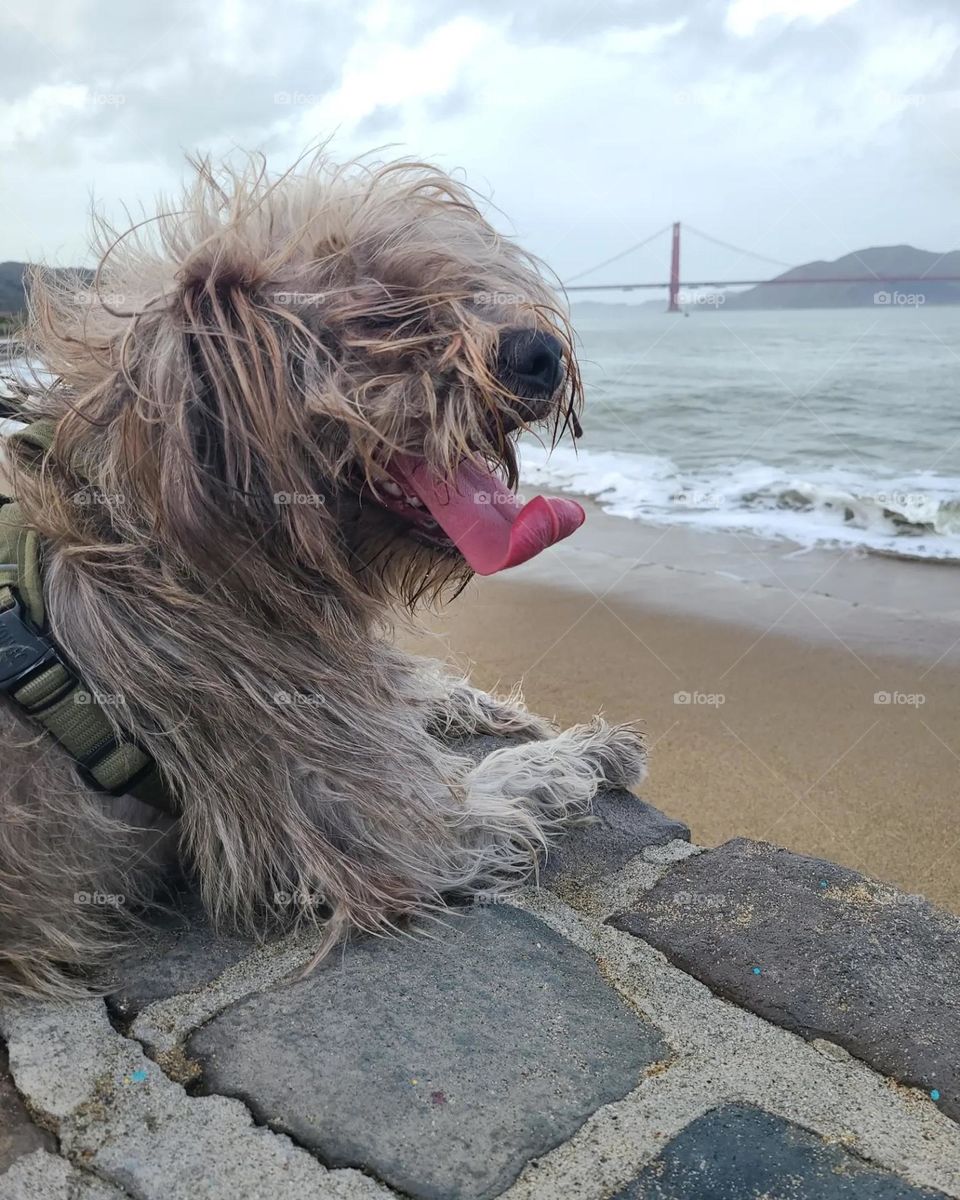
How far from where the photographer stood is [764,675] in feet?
16.9

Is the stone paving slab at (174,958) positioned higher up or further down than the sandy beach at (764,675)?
higher up

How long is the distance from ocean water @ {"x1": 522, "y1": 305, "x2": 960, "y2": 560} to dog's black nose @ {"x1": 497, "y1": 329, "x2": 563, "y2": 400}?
789 mm

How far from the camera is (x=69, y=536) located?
7.79ft

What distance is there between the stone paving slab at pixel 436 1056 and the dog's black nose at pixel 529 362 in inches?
48.6

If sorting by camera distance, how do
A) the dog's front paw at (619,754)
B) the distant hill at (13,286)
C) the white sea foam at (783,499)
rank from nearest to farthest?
1. the distant hill at (13,286)
2. the dog's front paw at (619,754)
3. the white sea foam at (783,499)

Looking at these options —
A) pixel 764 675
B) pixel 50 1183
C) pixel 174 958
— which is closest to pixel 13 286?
pixel 174 958

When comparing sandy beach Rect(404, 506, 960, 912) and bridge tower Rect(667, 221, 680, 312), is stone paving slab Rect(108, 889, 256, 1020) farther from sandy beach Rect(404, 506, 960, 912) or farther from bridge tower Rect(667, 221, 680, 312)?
bridge tower Rect(667, 221, 680, 312)

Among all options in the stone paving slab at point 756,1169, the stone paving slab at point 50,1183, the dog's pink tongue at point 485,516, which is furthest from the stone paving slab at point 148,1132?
the dog's pink tongue at point 485,516

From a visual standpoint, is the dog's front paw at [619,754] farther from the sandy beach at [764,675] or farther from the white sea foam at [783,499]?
the white sea foam at [783,499]

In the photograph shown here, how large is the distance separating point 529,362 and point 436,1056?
55.6 inches

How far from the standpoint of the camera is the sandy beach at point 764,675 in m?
3.91

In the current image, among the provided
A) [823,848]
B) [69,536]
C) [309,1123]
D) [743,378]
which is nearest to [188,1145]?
[309,1123]

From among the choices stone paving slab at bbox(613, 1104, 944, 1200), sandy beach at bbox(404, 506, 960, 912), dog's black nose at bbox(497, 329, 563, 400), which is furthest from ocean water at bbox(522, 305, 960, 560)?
stone paving slab at bbox(613, 1104, 944, 1200)

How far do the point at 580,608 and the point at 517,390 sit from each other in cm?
402
